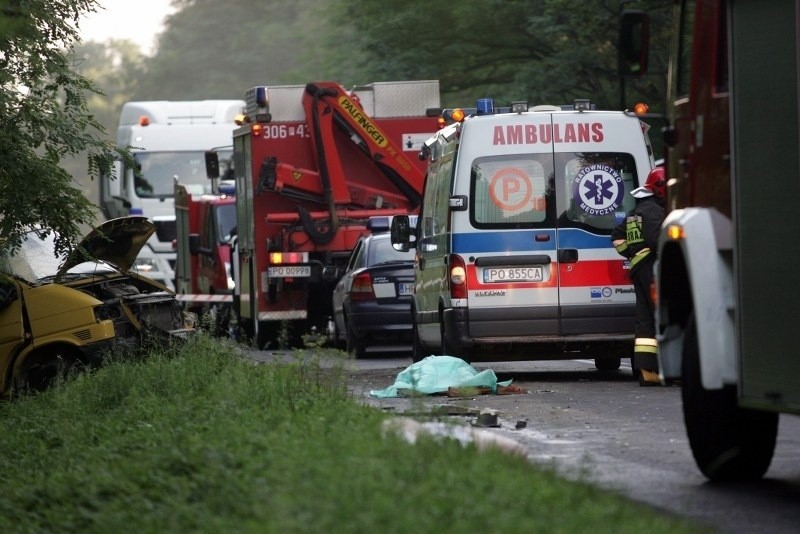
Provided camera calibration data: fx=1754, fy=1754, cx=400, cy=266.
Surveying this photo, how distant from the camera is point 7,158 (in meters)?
14.5

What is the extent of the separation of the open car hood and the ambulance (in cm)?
338

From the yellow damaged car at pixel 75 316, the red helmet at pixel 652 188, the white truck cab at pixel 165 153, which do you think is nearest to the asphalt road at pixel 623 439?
the red helmet at pixel 652 188

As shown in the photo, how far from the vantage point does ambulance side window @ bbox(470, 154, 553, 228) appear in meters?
15.0

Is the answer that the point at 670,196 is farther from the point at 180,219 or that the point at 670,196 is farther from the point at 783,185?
the point at 180,219

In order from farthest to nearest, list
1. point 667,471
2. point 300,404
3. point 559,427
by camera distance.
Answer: point 559,427 → point 300,404 → point 667,471

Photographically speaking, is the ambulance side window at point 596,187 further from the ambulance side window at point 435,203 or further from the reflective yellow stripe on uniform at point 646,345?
the reflective yellow stripe on uniform at point 646,345

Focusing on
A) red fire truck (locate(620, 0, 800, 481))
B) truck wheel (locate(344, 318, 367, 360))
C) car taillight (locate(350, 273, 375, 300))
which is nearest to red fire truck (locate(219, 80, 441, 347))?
truck wheel (locate(344, 318, 367, 360))

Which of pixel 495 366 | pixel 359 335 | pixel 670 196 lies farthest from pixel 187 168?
pixel 670 196

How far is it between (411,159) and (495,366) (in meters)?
5.40

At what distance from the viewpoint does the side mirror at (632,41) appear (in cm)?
920

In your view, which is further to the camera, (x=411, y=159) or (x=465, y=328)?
(x=411, y=159)

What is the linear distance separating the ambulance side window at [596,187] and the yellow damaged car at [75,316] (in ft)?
12.2

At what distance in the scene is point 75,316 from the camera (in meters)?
15.2

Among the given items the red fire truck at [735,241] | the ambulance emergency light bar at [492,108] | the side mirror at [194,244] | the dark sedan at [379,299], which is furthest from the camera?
the side mirror at [194,244]
